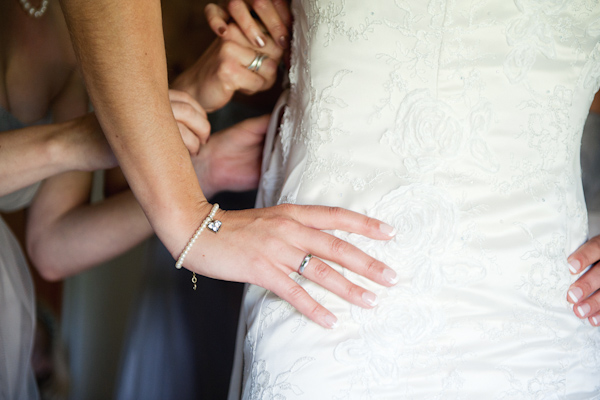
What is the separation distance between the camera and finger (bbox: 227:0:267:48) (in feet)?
3.26

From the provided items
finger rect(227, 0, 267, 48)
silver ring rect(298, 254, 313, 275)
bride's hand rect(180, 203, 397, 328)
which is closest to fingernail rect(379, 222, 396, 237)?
bride's hand rect(180, 203, 397, 328)

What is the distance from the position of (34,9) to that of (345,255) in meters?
1.32

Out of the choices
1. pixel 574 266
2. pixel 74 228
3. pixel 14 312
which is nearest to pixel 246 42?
pixel 74 228

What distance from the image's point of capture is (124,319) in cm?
→ 190

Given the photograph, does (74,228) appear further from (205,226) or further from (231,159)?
(205,226)

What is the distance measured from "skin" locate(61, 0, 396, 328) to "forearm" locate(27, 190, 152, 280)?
1.56 ft

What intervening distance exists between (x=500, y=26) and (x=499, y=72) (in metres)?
0.06

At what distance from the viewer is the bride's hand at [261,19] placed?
38.9 inches

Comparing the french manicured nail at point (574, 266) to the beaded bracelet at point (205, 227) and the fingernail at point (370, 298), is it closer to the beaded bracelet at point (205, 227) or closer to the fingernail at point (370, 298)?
the fingernail at point (370, 298)

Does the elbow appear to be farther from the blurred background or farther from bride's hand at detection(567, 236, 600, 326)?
bride's hand at detection(567, 236, 600, 326)

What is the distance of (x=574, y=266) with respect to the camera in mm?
686

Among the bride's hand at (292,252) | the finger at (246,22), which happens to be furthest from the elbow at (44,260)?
the finger at (246,22)

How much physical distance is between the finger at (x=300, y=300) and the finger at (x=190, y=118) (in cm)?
39

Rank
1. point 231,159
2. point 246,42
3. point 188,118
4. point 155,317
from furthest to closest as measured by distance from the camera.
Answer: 1. point 155,317
2. point 231,159
3. point 246,42
4. point 188,118
